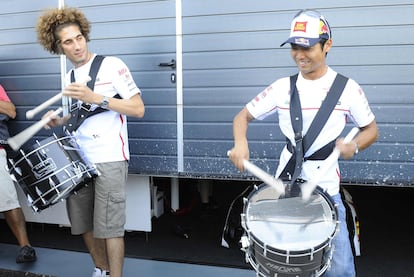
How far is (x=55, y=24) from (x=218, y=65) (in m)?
1.32

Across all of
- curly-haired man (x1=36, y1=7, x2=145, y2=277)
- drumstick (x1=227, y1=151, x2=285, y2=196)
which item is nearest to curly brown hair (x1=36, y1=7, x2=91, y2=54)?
curly-haired man (x1=36, y1=7, x2=145, y2=277)

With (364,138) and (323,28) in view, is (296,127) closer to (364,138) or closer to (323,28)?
(364,138)

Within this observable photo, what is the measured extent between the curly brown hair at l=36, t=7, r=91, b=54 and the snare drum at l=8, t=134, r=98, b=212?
71cm

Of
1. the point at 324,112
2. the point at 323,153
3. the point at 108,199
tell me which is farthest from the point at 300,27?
the point at 108,199

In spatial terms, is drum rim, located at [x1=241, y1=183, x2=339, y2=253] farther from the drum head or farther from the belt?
the belt

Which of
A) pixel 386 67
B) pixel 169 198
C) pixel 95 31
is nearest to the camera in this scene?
pixel 386 67

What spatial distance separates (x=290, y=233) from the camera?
1.97 meters

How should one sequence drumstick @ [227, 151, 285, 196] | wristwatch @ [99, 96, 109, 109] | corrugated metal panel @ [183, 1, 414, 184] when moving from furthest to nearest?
corrugated metal panel @ [183, 1, 414, 184] → wristwatch @ [99, 96, 109, 109] → drumstick @ [227, 151, 285, 196]

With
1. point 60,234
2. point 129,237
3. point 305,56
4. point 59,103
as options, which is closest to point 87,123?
point 59,103

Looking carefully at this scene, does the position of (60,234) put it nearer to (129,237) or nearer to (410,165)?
(129,237)

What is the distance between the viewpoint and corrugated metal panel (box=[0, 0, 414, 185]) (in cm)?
333

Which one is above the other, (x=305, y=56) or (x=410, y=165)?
(x=305, y=56)

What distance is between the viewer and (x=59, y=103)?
13.6 feet

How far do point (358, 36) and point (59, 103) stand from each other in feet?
8.76
